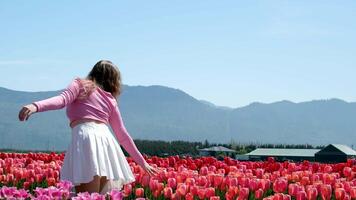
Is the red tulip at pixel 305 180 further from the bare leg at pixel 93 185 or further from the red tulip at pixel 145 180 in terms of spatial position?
the bare leg at pixel 93 185

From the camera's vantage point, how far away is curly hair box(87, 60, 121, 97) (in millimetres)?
9609

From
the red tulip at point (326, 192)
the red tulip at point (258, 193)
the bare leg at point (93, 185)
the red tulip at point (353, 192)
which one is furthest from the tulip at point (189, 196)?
the red tulip at point (353, 192)

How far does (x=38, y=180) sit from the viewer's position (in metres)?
11.6

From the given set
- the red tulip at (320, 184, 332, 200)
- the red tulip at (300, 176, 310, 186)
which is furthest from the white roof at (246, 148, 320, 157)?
the red tulip at (320, 184, 332, 200)

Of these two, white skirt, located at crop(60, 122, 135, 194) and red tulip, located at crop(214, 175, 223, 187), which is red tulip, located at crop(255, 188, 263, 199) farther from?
white skirt, located at crop(60, 122, 135, 194)

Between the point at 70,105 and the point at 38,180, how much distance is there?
94.7 inches

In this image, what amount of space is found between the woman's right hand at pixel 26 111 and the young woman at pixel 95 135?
3.27 feet

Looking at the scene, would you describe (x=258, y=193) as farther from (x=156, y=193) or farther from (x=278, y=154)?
(x=278, y=154)

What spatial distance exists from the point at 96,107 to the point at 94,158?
700 mm

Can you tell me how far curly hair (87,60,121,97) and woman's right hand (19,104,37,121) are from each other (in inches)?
59.1

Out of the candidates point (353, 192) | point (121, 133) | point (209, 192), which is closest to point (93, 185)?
point (121, 133)

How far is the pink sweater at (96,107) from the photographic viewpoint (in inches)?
368

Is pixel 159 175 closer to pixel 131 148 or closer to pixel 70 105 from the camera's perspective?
pixel 131 148

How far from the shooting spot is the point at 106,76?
31.7ft
